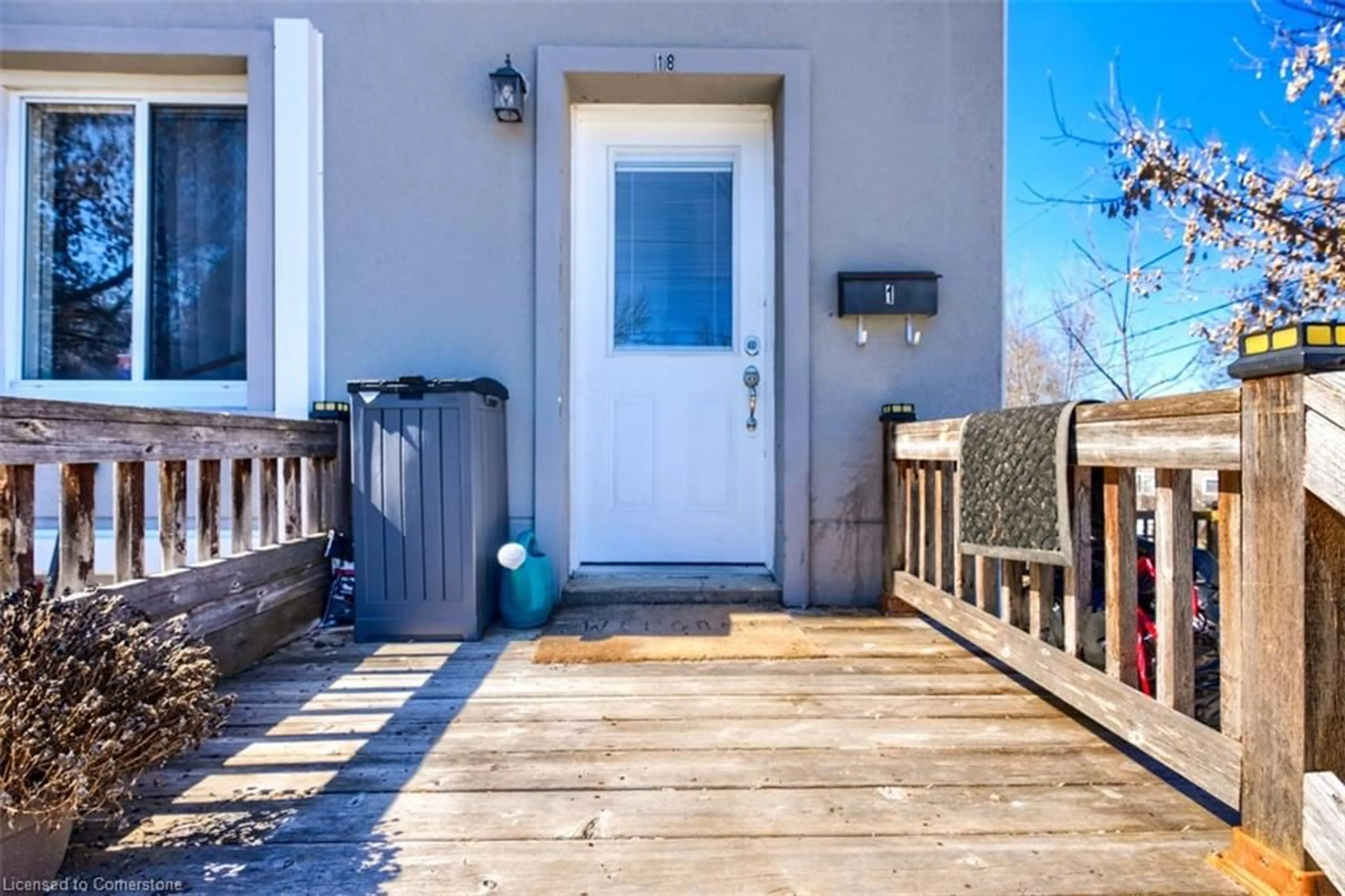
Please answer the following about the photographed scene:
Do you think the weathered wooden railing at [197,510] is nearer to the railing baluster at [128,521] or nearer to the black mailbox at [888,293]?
the railing baluster at [128,521]

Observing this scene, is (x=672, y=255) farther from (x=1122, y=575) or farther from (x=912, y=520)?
(x=1122, y=575)

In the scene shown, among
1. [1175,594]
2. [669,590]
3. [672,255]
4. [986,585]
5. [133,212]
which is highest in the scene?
[133,212]

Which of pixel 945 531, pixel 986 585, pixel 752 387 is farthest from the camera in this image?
pixel 752 387

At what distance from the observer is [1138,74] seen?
4270mm

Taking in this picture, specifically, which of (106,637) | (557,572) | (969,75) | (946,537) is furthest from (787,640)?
(969,75)

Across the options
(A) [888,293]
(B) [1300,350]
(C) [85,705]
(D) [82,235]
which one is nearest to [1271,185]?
(A) [888,293]

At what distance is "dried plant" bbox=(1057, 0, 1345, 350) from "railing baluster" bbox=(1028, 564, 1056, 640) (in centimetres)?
328

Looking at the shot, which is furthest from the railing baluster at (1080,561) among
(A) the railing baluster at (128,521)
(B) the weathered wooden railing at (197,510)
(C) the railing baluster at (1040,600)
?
(A) the railing baluster at (128,521)

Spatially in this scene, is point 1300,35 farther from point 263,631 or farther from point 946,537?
point 263,631

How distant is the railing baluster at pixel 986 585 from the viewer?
2160mm

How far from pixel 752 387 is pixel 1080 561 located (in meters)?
1.81

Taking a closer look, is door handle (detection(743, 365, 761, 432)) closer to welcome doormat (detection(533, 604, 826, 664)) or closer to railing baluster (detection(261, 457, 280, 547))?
welcome doormat (detection(533, 604, 826, 664))

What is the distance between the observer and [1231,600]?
126 cm

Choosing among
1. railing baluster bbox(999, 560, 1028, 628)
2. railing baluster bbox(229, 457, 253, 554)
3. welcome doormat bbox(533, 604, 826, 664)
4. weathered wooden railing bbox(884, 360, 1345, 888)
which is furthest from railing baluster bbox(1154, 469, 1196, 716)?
railing baluster bbox(229, 457, 253, 554)
